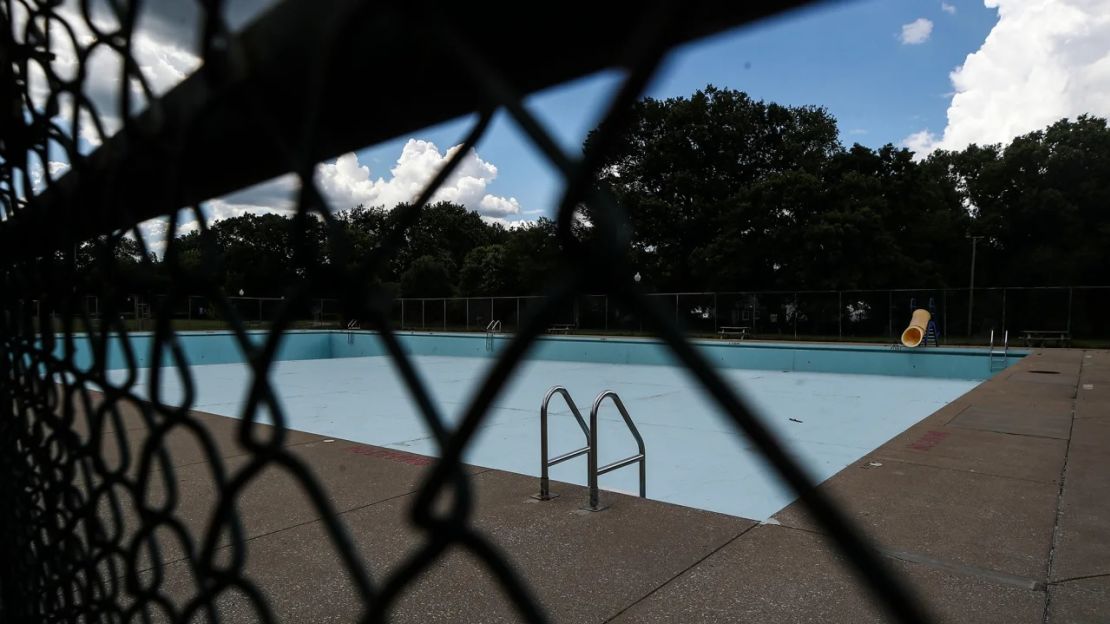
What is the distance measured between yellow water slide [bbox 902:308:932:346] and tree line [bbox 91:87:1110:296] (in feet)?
30.6

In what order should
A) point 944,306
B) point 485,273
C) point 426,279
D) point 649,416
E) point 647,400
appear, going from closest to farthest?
1. point 649,416
2. point 647,400
3. point 944,306
4. point 426,279
5. point 485,273

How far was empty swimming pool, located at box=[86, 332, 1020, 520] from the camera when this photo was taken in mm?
6484

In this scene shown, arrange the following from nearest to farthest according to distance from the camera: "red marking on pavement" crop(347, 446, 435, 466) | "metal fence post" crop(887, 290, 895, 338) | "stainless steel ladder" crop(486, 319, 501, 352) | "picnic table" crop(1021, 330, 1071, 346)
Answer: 1. "red marking on pavement" crop(347, 446, 435, 466)
2. "picnic table" crop(1021, 330, 1071, 346)
3. "stainless steel ladder" crop(486, 319, 501, 352)
4. "metal fence post" crop(887, 290, 895, 338)

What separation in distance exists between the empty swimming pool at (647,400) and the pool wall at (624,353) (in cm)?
4

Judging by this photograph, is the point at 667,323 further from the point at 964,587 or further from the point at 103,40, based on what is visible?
the point at 964,587

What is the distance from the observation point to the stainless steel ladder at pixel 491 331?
19.7m

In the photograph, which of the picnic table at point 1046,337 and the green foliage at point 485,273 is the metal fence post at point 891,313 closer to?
the picnic table at point 1046,337

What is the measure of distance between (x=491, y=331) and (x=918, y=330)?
12559 millimetres

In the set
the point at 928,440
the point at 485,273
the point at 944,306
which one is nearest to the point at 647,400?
the point at 928,440

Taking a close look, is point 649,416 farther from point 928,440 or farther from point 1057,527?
point 1057,527

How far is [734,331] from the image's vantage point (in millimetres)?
22328

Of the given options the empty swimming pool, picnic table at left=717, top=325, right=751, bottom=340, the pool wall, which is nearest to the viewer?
the empty swimming pool

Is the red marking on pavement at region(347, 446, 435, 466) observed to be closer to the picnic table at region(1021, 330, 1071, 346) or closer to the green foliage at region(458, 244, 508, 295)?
the picnic table at region(1021, 330, 1071, 346)

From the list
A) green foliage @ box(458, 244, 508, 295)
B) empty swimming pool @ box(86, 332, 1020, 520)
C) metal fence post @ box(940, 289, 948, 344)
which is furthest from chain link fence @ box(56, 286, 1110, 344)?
green foliage @ box(458, 244, 508, 295)
